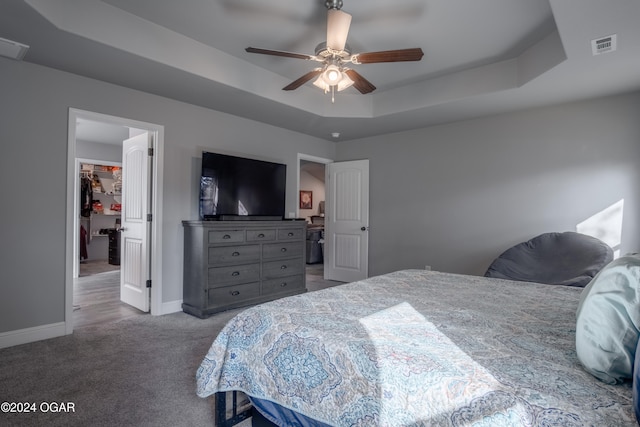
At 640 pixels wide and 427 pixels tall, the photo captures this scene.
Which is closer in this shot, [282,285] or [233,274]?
[233,274]

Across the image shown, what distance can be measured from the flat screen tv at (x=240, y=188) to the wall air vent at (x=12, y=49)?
1670mm

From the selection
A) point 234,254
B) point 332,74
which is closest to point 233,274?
point 234,254

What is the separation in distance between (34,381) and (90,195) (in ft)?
22.4

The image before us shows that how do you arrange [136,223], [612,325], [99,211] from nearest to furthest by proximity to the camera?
[612,325] → [136,223] → [99,211]

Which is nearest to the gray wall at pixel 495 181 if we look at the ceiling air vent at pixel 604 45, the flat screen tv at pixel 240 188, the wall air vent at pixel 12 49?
the ceiling air vent at pixel 604 45

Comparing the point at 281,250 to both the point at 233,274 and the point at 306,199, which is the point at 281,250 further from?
the point at 306,199

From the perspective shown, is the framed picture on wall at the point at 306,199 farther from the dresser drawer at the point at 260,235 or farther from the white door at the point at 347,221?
the dresser drawer at the point at 260,235

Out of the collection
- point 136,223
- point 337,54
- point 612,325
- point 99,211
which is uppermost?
point 337,54

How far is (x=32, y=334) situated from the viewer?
280 cm

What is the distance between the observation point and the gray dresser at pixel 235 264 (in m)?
3.50

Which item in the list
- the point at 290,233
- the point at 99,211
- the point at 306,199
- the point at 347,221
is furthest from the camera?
the point at 306,199

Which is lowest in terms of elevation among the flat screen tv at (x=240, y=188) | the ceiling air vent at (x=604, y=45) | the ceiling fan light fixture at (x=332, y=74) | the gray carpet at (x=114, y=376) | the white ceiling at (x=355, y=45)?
the gray carpet at (x=114, y=376)

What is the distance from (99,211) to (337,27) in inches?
316

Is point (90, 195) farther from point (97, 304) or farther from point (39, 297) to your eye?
point (39, 297)
